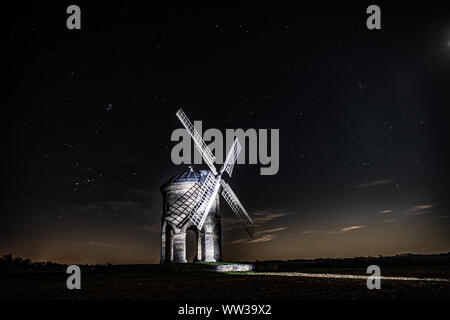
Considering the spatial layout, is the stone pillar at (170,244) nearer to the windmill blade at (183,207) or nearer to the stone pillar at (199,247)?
the windmill blade at (183,207)

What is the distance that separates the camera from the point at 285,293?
375 inches

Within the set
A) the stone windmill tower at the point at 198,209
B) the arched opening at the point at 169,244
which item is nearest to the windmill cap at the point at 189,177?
the stone windmill tower at the point at 198,209

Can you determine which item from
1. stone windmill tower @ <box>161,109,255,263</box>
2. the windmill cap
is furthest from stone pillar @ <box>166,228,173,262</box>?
the windmill cap

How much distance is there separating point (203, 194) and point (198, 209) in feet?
4.69

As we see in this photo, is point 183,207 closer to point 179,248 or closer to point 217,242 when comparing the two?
point 179,248

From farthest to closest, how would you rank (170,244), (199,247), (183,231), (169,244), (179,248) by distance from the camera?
(169,244) → (199,247) → (170,244) → (183,231) → (179,248)

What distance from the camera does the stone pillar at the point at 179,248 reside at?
3033cm

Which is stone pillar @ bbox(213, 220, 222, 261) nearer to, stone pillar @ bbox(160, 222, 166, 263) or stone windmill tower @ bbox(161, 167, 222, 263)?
stone windmill tower @ bbox(161, 167, 222, 263)

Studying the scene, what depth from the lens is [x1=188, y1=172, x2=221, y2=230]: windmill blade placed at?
30.4 m

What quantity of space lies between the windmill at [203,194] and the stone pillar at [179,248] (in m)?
0.91

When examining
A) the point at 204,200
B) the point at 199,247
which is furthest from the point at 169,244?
the point at 204,200

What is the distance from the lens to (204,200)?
31000 mm
